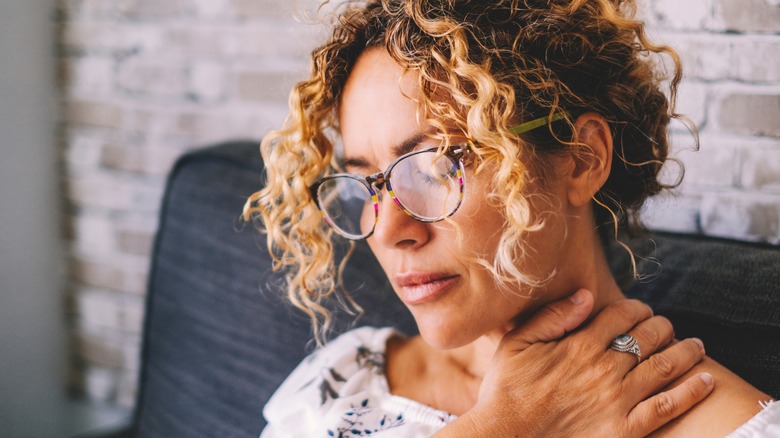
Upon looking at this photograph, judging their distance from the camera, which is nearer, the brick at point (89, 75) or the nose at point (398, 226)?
the nose at point (398, 226)

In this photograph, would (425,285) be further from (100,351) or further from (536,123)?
(100,351)

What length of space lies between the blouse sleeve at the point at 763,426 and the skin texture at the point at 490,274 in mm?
15

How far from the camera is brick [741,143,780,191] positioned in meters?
1.17

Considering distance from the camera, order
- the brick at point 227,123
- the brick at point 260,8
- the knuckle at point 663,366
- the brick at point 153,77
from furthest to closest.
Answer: the brick at point 153,77 < the brick at point 227,123 < the brick at point 260,8 < the knuckle at point 663,366

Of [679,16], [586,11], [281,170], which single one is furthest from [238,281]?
[679,16]

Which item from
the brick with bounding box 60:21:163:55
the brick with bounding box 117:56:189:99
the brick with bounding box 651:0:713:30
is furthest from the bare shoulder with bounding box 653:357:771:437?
the brick with bounding box 60:21:163:55

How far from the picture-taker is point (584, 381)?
0.93 meters

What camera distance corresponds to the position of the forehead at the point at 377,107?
91cm

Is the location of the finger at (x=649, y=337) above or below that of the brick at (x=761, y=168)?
below

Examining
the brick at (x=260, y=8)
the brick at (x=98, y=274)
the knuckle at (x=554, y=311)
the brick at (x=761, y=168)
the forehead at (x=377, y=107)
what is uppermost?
the brick at (x=260, y=8)

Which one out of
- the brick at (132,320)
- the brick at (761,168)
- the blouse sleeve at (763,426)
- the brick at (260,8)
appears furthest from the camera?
the brick at (132,320)

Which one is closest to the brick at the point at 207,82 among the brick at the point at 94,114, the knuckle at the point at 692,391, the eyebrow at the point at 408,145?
the brick at the point at 94,114

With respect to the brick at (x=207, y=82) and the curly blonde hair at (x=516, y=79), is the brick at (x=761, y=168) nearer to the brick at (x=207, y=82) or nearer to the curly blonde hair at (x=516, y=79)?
the curly blonde hair at (x=516, y=79)

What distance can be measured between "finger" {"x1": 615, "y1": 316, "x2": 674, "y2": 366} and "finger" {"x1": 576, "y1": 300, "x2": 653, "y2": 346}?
12 mm
